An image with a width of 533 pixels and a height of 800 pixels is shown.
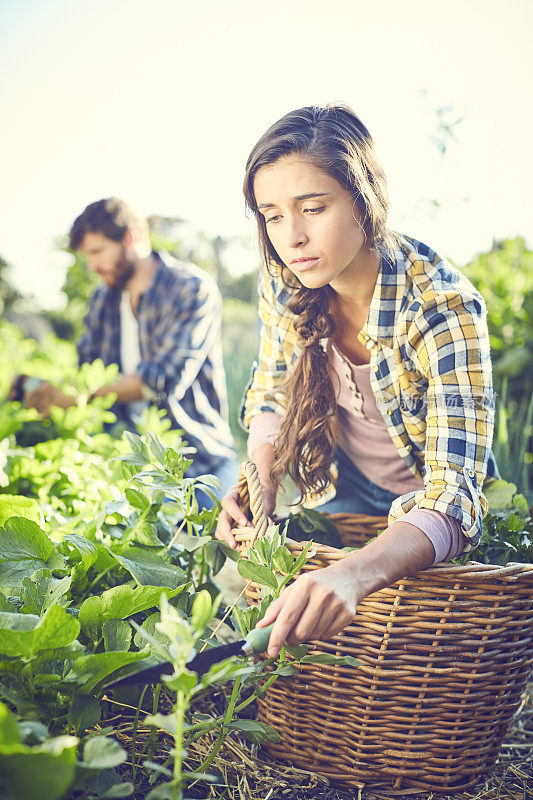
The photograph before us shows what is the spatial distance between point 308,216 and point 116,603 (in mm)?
624

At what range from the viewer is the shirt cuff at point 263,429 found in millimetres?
1299

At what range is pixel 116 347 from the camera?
2660 mm

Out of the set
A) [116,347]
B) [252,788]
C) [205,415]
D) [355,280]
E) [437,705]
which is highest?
[355,280]

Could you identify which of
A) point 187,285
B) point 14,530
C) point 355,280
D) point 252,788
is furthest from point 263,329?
point 187,285

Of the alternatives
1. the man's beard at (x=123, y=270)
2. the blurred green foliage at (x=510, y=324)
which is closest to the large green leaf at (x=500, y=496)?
the blurred green foliage at (x=510, y=324)

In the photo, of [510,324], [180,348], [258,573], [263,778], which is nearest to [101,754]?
[258,573]

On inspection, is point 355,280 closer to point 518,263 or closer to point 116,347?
point 116,347

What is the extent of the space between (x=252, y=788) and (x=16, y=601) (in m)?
0.47

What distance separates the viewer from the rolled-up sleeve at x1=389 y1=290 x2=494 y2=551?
0.97 metres

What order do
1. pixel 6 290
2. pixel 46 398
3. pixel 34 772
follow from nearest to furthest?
pixel 34 772 → pixel 46 398 → pixel 6 290

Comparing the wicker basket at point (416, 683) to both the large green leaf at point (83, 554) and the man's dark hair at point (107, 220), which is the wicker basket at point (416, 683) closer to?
the large green leaf at point (83, 554)

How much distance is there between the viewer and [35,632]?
626 mm

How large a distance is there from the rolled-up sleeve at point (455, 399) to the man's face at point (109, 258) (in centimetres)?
173

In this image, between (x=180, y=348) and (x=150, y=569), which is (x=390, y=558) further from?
Result: (x=180, y=348)
